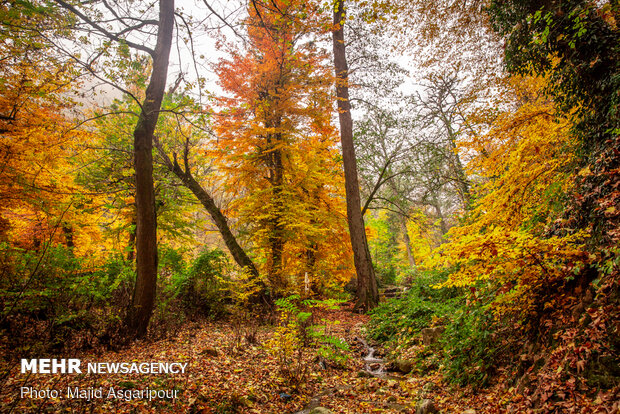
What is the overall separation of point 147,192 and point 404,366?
5.89 meters

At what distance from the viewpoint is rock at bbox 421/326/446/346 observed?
500cm

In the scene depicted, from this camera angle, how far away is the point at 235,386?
3.80 metres

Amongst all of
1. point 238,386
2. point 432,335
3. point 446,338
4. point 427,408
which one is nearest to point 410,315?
point 432,335

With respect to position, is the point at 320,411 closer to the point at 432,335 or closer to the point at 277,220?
the point at 432,335

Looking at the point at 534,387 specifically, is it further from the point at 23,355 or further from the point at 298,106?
the point at 298,106

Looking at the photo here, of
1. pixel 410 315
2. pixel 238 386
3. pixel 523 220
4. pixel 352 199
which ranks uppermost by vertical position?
pixel 352 199

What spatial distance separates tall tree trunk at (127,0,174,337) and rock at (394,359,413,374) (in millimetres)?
4828

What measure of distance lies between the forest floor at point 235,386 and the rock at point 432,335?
824 mm

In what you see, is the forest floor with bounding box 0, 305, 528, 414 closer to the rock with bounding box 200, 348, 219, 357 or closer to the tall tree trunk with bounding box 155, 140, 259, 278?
the rock with bounding box 200, 348, 219, 357

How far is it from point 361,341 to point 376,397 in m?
3.09

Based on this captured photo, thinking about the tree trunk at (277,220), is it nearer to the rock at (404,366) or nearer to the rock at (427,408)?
the rock at (404,366)

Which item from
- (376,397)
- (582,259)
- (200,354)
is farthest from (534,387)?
(200,354)

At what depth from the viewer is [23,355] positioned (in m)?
3.68

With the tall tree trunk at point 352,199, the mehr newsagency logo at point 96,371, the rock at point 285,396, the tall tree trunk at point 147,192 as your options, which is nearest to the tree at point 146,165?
the tall tree trunk at point 147,192
